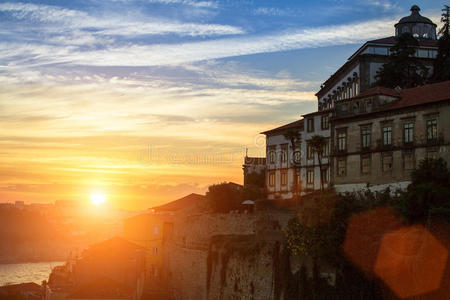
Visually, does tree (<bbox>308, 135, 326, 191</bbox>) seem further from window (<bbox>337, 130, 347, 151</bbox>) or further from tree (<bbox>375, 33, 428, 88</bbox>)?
tree (<bbox>375, 33, 428, 88</bbox>)

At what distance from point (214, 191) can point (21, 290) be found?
113 feet

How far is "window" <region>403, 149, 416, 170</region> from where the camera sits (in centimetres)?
4669

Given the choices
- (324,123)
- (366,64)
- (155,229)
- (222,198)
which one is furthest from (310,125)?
(155,229)

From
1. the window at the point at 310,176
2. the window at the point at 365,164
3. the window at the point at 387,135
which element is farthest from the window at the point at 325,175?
the window at the point at 387,135

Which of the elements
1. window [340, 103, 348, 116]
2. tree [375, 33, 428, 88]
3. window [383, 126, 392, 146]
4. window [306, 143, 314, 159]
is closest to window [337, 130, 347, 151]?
window [340, 103, 348, 116]

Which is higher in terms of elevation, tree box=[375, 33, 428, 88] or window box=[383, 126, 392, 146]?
tree box=[375, 33, 428, 88]

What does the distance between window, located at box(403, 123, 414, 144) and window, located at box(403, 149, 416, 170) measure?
785mm

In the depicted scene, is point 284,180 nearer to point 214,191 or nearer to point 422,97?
point 214,191

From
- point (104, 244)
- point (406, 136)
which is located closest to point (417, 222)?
point (406, 136)

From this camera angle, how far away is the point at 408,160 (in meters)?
47.0

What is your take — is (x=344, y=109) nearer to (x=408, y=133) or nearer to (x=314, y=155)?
(x=314, y=155)

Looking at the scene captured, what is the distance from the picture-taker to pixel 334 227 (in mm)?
34656

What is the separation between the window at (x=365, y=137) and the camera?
5081cm

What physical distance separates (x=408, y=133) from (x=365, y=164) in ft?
16.4
